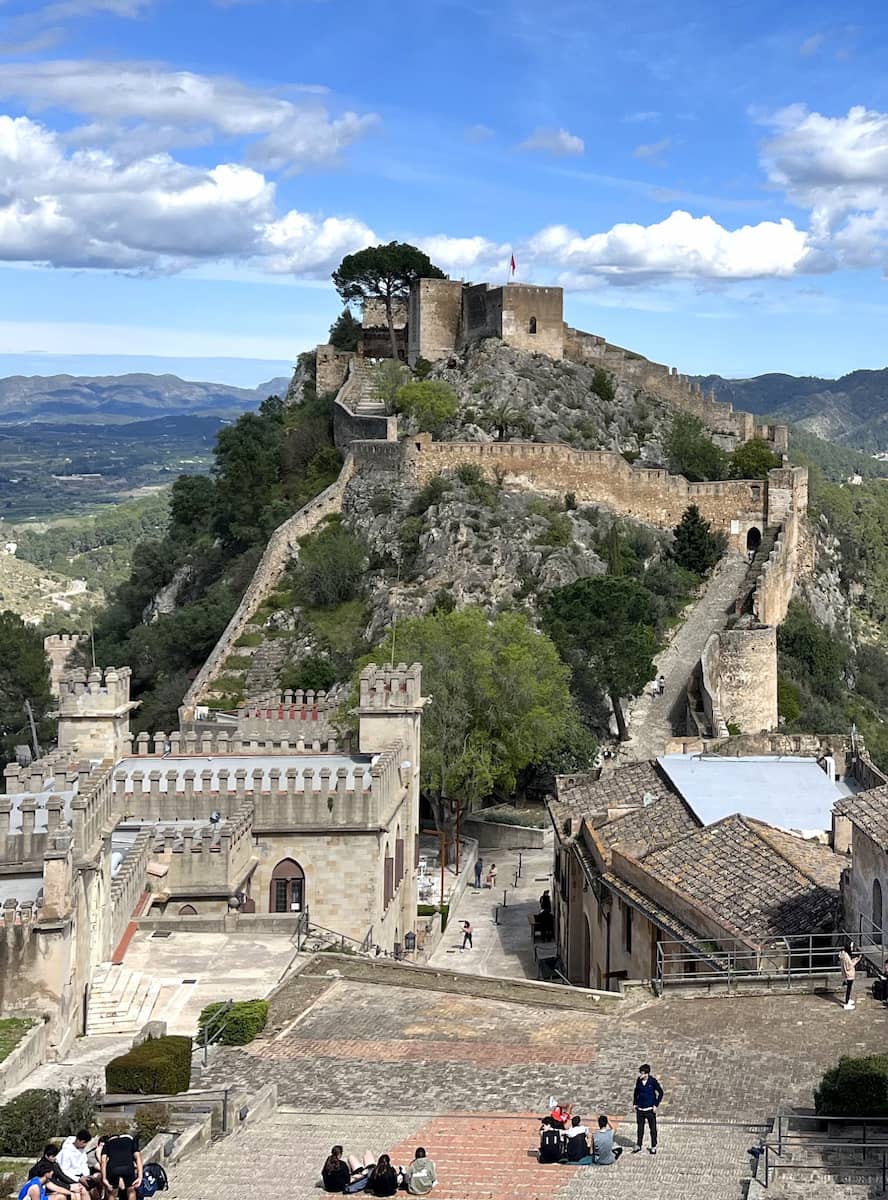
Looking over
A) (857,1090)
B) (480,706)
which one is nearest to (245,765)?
(480,706)

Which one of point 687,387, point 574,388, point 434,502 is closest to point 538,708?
point 434,502

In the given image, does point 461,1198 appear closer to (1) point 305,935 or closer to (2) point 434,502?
(1) point 305,935

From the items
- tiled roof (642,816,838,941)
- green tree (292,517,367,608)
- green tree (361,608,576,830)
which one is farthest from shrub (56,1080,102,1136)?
green tree (292,517,367,608)

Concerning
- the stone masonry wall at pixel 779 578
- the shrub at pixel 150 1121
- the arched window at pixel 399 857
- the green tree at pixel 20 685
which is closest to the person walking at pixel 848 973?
the shrub at pixel 150 1121

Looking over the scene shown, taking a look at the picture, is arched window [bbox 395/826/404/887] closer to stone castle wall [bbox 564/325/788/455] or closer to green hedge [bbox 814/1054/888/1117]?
green hedge [bbox 814/1054/888/1117]

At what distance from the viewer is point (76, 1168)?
15.2 meters

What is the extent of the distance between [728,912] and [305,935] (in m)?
6.61

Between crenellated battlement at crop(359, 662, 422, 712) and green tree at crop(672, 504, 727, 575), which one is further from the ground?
green tree at crop(672, 504, 727, 575)

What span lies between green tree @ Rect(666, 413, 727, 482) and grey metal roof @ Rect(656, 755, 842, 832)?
33.6 meters

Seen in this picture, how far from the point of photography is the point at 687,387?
7525 cm

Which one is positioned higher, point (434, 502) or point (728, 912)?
point (434, 502)

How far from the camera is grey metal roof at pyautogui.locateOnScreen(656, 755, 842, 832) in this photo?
99.0 ft

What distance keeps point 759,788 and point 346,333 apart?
50650 mm

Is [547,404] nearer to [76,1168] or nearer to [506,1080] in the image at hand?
[506,1080]
